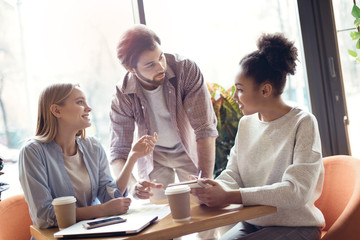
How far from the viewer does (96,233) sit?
4.14 feet

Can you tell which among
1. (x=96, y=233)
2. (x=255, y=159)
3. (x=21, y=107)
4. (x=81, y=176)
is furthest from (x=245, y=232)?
(x=21, y=107)

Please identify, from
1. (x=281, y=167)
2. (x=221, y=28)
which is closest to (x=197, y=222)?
(x=281, y=167)

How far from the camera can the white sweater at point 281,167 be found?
4.73ft

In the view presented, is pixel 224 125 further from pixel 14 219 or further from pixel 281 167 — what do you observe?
pixel 14 219

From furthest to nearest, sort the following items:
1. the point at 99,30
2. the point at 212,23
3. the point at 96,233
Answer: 1. the point at 212,23
2. the point at 99,30
3. the point at 96,233

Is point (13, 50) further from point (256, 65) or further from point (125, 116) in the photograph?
point (256, 65)

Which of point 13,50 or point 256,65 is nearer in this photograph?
point 256,65

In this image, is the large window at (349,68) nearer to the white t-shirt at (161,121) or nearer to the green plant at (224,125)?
the green plant at (224,125)

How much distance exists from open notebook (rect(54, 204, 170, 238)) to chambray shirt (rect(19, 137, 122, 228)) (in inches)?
8.8

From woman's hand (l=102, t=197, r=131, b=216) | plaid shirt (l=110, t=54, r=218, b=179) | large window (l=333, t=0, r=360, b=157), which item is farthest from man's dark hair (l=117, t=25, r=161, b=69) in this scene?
large window (l=333, t=0, r=360, b=157)

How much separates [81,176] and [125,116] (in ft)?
1.80

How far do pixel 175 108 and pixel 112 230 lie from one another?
3.60ft

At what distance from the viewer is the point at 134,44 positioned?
6.93ft

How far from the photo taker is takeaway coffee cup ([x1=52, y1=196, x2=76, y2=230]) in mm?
1443
